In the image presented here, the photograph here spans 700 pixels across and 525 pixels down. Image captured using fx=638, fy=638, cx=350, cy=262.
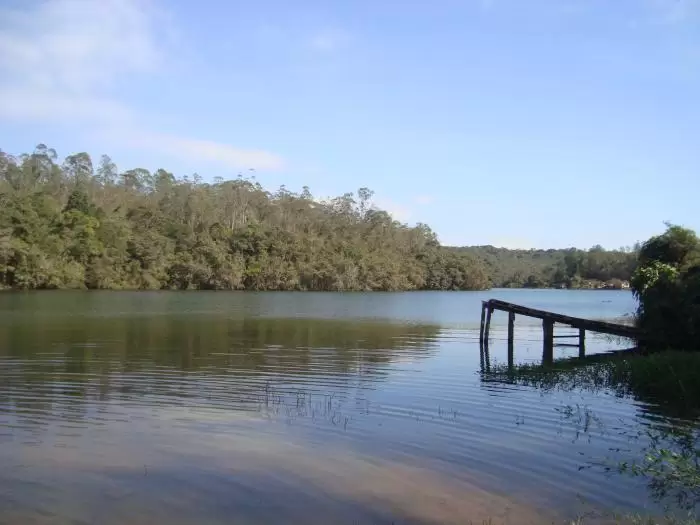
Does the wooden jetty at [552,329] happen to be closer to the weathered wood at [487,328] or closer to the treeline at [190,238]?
the weathered wood at [487,328]

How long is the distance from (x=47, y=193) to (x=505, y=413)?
332 ft

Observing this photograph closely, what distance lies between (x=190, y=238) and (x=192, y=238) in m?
0.41

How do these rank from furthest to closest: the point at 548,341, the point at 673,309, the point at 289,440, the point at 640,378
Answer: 1. the point at 548,341
2. the point at 673,309
3. the point at 640,378
4. the point at 289,440

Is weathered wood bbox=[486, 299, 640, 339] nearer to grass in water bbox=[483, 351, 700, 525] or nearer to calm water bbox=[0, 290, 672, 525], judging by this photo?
grass in water bbox=[483, 351, 700, 525]

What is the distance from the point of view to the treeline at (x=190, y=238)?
279 feet

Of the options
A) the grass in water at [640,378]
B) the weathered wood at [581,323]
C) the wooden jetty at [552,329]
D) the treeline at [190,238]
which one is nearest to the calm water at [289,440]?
the grass in water at [640,378]

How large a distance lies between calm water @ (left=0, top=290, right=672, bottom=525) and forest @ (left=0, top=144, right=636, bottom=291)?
213 feet

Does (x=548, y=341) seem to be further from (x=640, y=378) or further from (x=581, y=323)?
(x=640, y=378)

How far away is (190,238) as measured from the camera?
353 feet

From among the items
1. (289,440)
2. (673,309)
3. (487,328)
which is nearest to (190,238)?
(487,328)

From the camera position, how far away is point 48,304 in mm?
52531

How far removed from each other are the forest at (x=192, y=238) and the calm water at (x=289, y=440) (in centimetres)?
6487

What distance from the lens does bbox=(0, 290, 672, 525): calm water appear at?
9.15 metres

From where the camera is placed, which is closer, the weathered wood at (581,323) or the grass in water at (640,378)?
the grass in water at (640,378)
